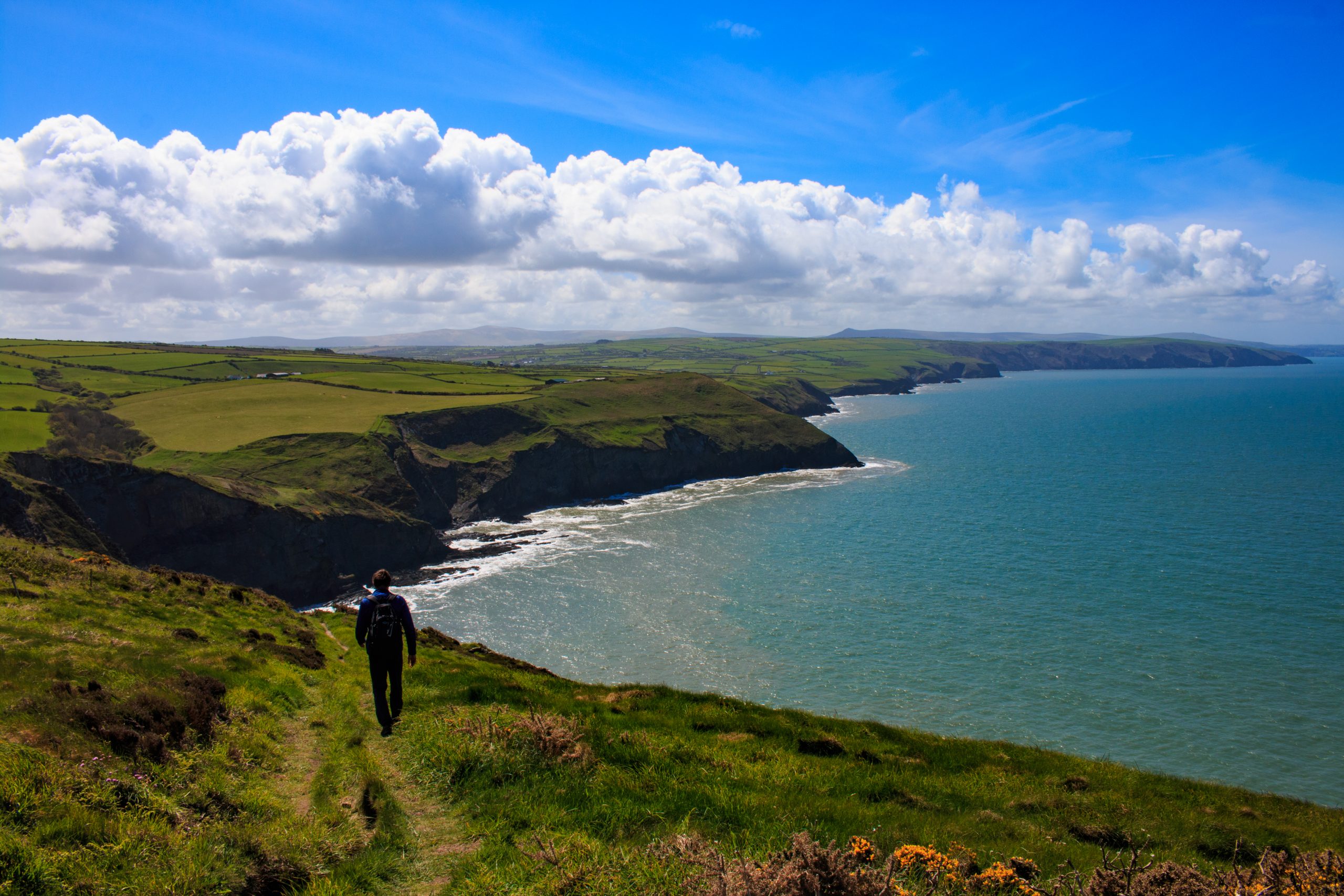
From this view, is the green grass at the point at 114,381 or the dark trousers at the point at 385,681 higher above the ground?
the green grass at the point at 114,381

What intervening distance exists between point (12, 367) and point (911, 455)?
16152 centimetres

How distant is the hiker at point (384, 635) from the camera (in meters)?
13.8

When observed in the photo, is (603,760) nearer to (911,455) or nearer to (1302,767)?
(1302,767)

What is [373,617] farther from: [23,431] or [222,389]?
[222,389]

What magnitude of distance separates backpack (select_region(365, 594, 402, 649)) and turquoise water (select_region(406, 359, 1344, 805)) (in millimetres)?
31483

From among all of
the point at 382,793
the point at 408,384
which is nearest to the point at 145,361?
the point at 408,384

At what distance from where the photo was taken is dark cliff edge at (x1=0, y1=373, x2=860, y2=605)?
67125 millimetres

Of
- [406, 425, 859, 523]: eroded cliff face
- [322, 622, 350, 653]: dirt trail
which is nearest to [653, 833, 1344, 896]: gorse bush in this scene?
[322, 622, 350, 653]: dirt trail

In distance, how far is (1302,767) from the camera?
35.0 metres

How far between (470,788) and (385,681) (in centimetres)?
400

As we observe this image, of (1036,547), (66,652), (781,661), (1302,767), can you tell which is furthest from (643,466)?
(66,652)

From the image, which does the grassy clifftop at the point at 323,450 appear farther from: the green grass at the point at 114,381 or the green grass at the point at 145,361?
the green grass at the point at 145,361

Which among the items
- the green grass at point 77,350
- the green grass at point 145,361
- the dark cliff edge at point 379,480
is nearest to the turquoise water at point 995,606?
the dark cliff edge at point 379,480

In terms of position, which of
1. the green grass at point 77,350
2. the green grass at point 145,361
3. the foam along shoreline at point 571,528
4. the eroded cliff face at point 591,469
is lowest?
the foam along shoreline at point 571,528
